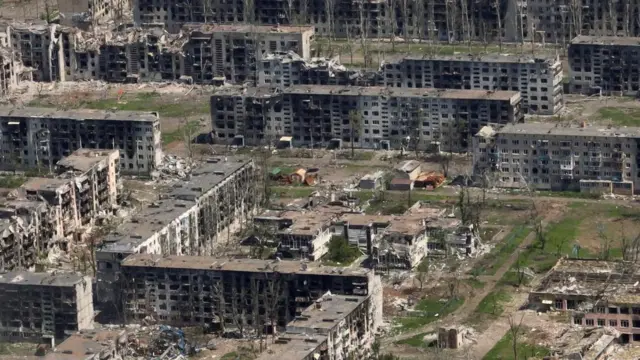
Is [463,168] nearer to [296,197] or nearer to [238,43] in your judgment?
[296,197]

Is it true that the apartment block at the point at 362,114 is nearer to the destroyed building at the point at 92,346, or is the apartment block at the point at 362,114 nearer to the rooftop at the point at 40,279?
the rooftop at the point at 40,279

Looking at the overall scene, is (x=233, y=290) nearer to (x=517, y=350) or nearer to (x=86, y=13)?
(x=517, y=350)

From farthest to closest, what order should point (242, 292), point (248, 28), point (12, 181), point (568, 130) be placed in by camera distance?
1. point (248, 28)
2. point (12, 181)
3. point (568, 130)
4. point (242, 292)

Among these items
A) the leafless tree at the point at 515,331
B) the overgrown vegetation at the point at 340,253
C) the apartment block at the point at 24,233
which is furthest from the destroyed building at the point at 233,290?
the apartment block at the point at 24,233

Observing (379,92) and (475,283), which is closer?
(475,283)

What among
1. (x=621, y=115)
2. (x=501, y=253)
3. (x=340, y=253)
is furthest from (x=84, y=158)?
(x=621, y=115)

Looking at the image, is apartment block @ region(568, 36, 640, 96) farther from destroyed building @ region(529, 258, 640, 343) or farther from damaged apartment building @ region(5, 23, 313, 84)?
destroyed building @ region(529, 258, 640, 343)

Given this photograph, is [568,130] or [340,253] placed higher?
→ [568,130]
